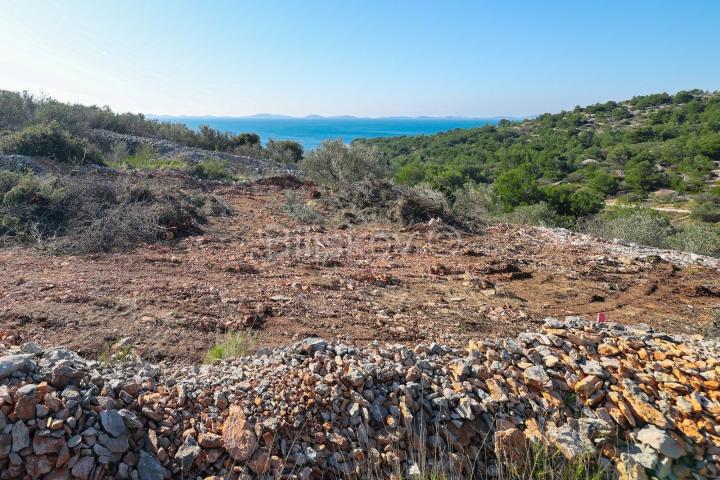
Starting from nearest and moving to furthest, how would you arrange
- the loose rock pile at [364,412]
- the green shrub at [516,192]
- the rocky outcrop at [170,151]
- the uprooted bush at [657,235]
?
the loose rock pile at [364,412] → the uprooted bush at [657,235] → the green shrub at [516,192] → the rocky outcrop at [170,151]

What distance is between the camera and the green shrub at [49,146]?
408 inches

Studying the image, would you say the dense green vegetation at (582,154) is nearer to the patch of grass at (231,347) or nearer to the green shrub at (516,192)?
the green shrub at (516,192)

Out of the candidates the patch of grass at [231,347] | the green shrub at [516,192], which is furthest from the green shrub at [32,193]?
the green shrub at [516,192]

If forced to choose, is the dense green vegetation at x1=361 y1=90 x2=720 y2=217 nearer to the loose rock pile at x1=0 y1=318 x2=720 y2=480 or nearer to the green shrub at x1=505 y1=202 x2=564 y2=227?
the green shrub at x1=505 y1=202 x2=564 y2=227

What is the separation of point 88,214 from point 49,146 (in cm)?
581

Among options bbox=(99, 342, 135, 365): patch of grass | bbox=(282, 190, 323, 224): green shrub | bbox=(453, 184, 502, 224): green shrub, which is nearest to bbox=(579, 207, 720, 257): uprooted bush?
bbox=(453, 184, 502, 224): green shrub

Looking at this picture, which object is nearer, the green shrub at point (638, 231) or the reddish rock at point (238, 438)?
the reddish rock at point (238, 438)

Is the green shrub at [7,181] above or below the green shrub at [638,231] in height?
above

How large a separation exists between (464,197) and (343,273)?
798 centimetres

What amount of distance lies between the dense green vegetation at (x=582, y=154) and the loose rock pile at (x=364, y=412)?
31.7 feet

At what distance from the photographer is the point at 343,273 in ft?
18.1

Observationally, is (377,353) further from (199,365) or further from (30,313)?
(30,313)

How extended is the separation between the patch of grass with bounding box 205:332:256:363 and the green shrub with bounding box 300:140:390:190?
347 inches

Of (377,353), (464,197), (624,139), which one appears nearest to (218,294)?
(377,353)
